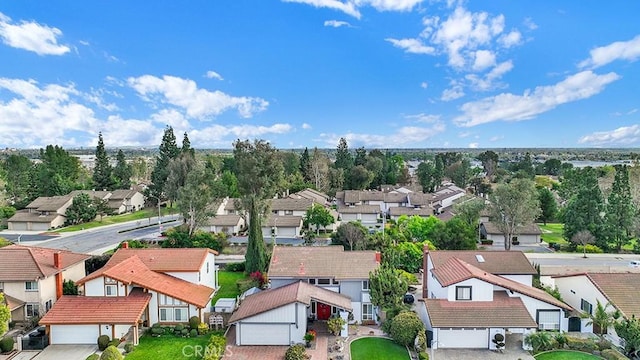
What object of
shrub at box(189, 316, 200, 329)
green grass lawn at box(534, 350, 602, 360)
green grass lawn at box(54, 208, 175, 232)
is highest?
green grass lawn at box(54, 208, 175, 232)

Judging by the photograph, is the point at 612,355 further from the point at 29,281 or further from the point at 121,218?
the point at 121,218

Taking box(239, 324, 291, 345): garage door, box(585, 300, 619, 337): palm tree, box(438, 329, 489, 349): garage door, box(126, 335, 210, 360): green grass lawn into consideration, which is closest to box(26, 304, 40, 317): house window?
box(126, 335, 210, 360): green grass lawn

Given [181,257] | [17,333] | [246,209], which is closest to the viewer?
[17,333]

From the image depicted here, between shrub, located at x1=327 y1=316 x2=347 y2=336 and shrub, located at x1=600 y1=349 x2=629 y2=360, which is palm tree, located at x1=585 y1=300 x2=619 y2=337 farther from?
shrub, located at x1=327 y1=316 x2=347 y2=336

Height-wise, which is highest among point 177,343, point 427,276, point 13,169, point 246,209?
point 13,169

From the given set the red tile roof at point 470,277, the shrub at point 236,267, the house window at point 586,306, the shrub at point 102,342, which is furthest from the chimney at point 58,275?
the house window at point 586,306

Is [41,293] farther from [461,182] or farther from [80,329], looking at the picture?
[461,182]

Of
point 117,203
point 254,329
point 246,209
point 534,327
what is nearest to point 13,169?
point 117,203

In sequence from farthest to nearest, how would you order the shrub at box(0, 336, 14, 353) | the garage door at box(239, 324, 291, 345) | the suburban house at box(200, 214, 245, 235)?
1. the suburban house at box(200, 214, 245, 235)
2. the garage door at box(239, 324, 291, 345)
3. the shrub at box(0, 336, 14, 353)
